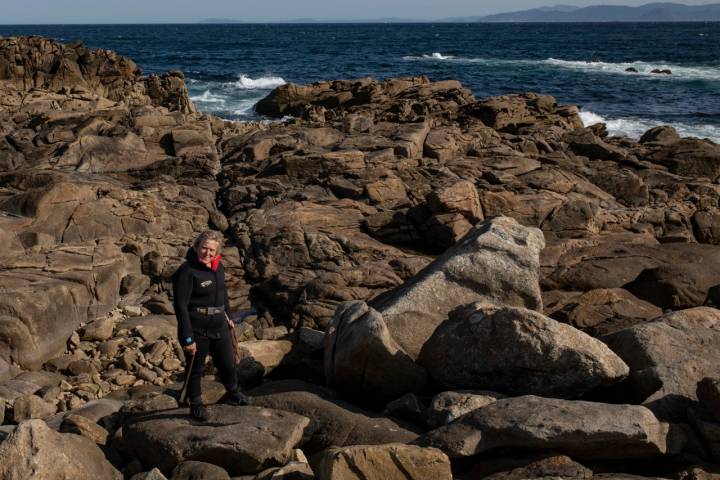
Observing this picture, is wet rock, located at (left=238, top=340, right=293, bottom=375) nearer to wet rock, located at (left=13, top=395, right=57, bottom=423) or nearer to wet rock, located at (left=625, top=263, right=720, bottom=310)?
wet rock, located at (left=13, top=395, right=57, bottom=423)

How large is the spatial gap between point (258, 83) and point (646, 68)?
138 feet

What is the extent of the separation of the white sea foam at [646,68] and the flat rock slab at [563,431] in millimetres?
65080

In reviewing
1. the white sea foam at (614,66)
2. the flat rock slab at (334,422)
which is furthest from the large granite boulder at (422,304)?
the white sea foam at (614,66)

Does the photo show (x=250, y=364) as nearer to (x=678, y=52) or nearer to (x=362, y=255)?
(x=362, y=255)

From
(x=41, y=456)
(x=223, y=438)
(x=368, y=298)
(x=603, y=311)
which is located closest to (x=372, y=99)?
(x=368, y=298)

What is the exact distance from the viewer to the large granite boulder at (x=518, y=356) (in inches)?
328

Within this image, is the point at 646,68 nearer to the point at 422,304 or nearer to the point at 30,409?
the point at 422,304

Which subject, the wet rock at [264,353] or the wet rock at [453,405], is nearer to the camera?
the wet rock at [453,405]

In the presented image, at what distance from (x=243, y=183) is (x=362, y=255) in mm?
5560

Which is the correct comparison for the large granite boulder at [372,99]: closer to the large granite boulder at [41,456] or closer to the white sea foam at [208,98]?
the white sea foam at [208,98]

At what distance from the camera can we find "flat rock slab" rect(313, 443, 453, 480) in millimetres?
6551

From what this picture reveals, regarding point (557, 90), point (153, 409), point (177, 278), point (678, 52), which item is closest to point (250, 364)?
point (153, 409)

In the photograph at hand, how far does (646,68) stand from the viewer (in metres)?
76.8

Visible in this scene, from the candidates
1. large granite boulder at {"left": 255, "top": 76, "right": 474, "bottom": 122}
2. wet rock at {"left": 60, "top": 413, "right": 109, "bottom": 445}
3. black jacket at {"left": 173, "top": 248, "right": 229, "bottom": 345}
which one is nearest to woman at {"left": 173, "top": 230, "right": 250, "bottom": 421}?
black jacket at {"left": 173, "top": 248, "right": 229, "bottom": 345}
